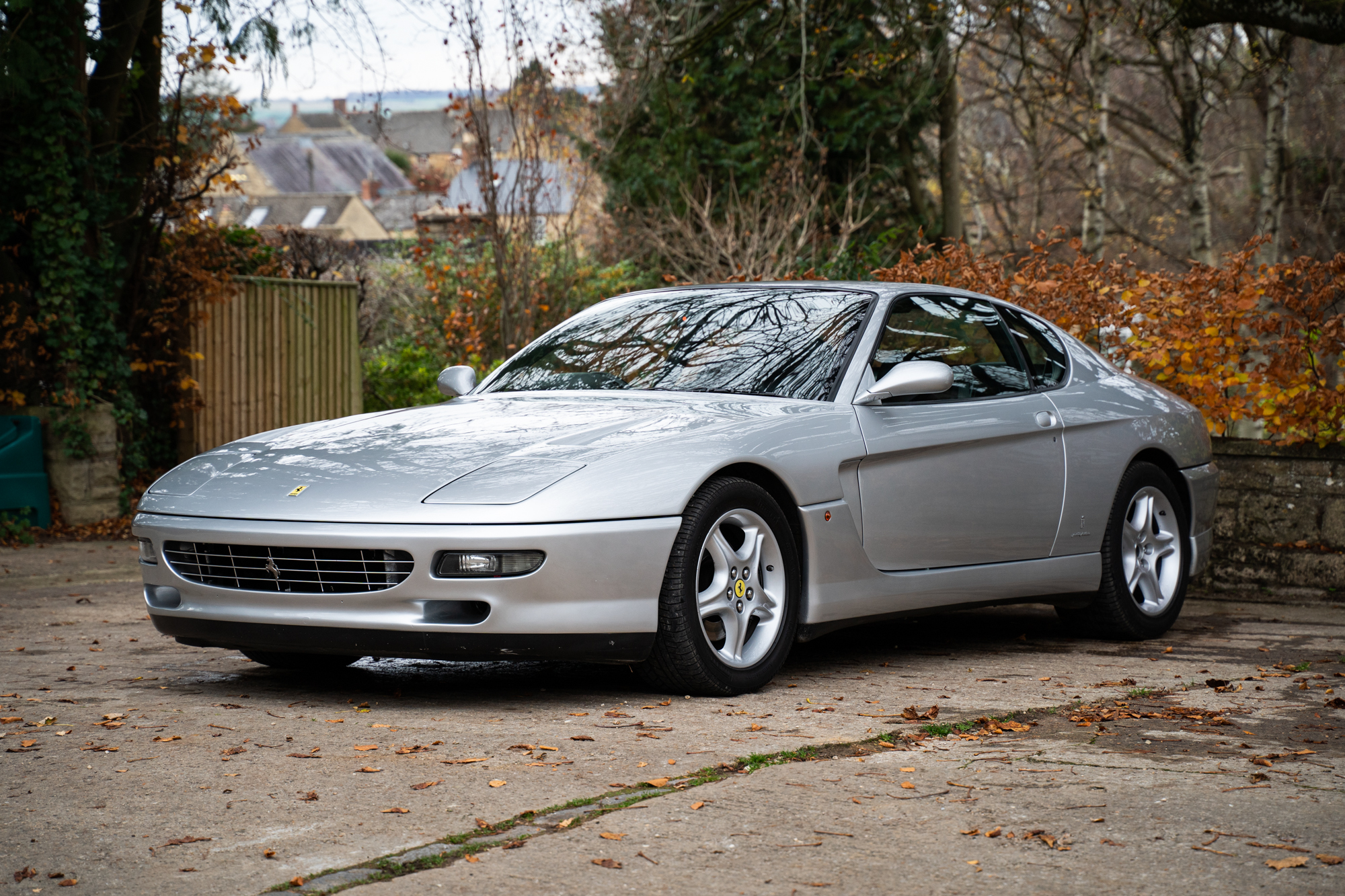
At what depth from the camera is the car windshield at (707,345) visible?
5.63 metres

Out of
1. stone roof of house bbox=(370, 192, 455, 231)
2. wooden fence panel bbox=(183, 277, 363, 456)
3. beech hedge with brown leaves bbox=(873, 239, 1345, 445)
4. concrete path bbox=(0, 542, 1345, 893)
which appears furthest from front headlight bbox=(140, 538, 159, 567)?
stone roof of house bbox=(370, 192, 455, 231)

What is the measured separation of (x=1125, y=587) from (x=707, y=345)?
89.2 inches

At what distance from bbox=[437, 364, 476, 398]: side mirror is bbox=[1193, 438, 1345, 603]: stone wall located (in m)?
4.64

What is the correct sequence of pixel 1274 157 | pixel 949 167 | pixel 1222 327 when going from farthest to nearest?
1. pixel 949 167
2. pixel 1274 157
3. pixel 1222 327

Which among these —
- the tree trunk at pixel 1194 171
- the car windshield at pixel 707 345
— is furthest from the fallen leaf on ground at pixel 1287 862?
the tree trunk at pixel 1194 171

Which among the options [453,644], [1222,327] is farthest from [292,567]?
[1222,327]

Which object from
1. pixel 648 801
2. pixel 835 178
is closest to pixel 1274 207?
pixel 835 178

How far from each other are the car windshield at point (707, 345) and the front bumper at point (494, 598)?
1.15m

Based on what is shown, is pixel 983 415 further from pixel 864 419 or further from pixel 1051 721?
pixel 1051 721

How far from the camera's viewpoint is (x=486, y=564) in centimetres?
448

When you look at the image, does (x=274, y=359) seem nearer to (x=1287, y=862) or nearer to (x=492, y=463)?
(x=492, y=463)

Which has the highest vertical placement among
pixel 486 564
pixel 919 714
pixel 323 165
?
pixel 323 165

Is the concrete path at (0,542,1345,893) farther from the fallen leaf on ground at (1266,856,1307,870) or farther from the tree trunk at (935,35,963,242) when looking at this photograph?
the tree trunk at (935,35,963,242)

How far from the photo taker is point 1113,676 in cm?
561
